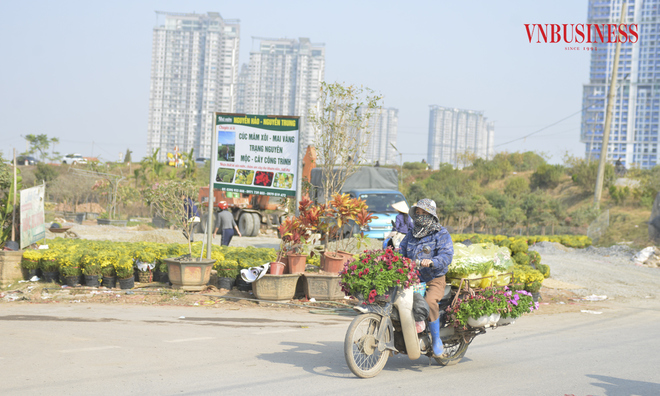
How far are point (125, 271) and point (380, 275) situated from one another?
700 centimetres

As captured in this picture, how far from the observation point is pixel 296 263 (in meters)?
10.6

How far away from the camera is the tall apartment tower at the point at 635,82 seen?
129875mm

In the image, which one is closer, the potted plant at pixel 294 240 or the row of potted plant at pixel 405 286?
the row of potted plant at pixel 405 286

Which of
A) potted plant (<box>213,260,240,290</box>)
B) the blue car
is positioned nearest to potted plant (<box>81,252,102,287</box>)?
potted plant (<box>213,260,240,290</box>)

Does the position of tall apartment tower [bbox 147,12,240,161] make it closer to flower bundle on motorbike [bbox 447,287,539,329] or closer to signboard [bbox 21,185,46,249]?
signboard [bbox 21,185,46,249]

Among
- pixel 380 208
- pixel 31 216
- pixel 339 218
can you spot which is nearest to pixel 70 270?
pixel 31 216

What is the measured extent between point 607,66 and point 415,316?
5804 inches

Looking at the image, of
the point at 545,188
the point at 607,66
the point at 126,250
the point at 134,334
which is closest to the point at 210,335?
the point at 134,334

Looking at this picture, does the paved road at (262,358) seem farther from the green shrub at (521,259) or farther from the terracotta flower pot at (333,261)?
the green shrub at (521,259)

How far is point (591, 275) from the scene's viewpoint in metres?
16.4

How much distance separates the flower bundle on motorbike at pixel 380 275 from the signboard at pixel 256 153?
6.23m

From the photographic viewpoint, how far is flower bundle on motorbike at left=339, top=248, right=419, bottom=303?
543 centimetres

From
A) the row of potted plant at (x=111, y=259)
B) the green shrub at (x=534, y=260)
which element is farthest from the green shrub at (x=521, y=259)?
the row of potted plant at (x=111, y=259)

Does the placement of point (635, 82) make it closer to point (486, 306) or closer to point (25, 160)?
point (25, 160)
